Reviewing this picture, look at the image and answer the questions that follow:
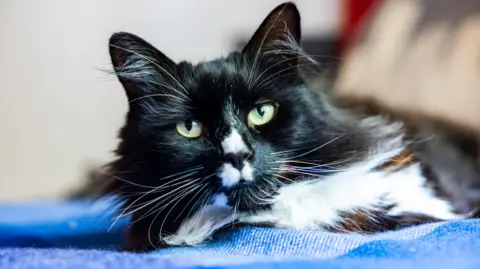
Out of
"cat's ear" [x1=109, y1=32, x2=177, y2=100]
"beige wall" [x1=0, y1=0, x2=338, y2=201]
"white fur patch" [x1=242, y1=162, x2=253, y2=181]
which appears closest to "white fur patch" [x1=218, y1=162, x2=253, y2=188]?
"white fur patch" [x1=242, y1=162, x2=253, y2=181]

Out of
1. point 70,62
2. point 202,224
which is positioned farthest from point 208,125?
point 70,62

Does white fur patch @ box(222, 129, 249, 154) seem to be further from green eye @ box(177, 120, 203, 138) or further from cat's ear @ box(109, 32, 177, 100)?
cat's ear @ box(109, 32, 177, 100)

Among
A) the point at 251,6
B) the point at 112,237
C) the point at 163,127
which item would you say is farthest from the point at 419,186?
the point at 251,6

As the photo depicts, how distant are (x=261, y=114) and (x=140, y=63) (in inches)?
9.4

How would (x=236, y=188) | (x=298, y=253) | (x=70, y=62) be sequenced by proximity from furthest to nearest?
(x=70, y=62)
(x=236, y=188)
(x=298, y=253)

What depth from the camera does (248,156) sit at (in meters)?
0.98

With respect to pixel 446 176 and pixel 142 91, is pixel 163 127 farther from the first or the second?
pixel 446 176

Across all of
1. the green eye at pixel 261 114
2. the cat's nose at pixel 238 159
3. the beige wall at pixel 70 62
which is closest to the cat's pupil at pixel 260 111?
the green eye at pixel 261 114

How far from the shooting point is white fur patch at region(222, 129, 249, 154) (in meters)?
0.98

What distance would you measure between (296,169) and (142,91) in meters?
0.32

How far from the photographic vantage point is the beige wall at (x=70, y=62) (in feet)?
9.33

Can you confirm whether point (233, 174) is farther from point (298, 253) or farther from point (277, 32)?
point (277, 32)

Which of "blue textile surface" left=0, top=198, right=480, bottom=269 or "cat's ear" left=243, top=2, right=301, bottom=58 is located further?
"cat's ear" left=243, top=2, right=301, bottom=58

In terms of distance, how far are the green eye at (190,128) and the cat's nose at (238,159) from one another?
10cm
